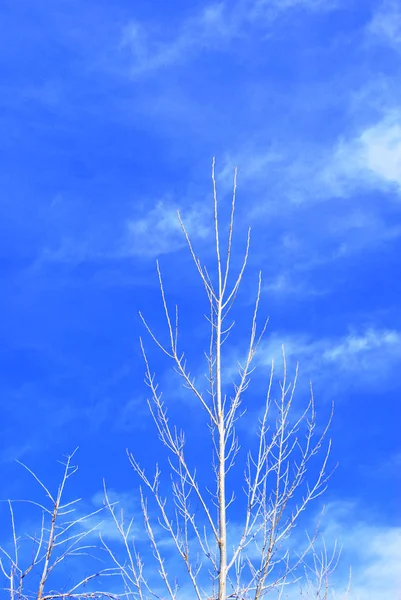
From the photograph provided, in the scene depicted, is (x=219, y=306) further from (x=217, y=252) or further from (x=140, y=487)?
(x=140, y=487)

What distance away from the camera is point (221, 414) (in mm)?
4914

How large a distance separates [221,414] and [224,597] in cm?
130

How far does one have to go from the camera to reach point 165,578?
5016 mm

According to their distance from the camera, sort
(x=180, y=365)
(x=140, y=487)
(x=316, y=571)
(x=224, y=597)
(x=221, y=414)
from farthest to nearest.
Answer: (x=316, y=571)
(x=140, y=487)
(x=180, y=365)
(x=221, y=414)
(x=224, y=597)

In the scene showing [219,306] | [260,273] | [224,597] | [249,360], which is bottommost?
[224,597]

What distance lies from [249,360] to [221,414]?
1.88 feet

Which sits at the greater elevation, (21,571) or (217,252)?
(217,252)

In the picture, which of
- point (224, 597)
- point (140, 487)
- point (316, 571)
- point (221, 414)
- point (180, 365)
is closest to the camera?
point (224, 597)

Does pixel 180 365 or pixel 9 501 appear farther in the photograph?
pixel 9 501

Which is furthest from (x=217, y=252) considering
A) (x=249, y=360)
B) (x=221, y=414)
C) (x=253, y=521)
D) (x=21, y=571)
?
(x=21, y=571)

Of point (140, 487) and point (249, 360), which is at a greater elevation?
point (249, 360)

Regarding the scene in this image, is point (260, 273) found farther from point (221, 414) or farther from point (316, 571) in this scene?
point (316, 571)

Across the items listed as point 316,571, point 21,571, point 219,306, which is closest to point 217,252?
point 219,306

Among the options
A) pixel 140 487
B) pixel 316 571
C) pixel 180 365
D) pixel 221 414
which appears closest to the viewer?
pixel 221 414
